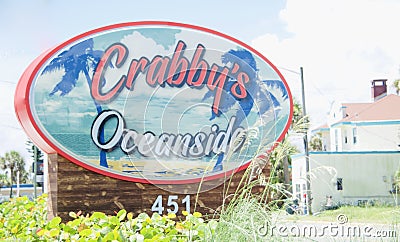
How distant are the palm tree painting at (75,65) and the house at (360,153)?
1203 cm

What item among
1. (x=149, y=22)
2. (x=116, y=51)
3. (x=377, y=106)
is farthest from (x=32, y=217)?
(x=377, y=106)

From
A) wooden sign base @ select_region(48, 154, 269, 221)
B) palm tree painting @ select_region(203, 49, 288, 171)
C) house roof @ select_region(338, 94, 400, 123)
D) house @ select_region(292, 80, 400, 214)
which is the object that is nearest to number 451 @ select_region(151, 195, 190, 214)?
wooden sign base @ select_region(48, 154, 269, 221)

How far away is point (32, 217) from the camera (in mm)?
7785

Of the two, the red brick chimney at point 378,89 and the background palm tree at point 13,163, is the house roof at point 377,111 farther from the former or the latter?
the background palm tree at point 13,163

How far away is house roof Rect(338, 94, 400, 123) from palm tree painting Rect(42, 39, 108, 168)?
23995mm

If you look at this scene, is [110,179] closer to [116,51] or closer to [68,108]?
[68,108]

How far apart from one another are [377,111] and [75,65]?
24726mm

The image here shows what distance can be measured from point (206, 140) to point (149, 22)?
166 cm

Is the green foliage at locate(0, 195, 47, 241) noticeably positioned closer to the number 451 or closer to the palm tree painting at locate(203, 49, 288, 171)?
the number 451

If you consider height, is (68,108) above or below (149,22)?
below

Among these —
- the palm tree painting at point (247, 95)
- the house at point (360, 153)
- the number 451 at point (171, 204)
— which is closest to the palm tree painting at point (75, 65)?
the number 451 at point (171, 204)

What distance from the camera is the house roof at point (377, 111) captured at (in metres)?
29.4

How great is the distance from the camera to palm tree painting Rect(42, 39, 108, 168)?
733 cm

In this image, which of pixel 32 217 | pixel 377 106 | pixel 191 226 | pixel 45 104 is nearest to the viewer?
pixel 191 226
